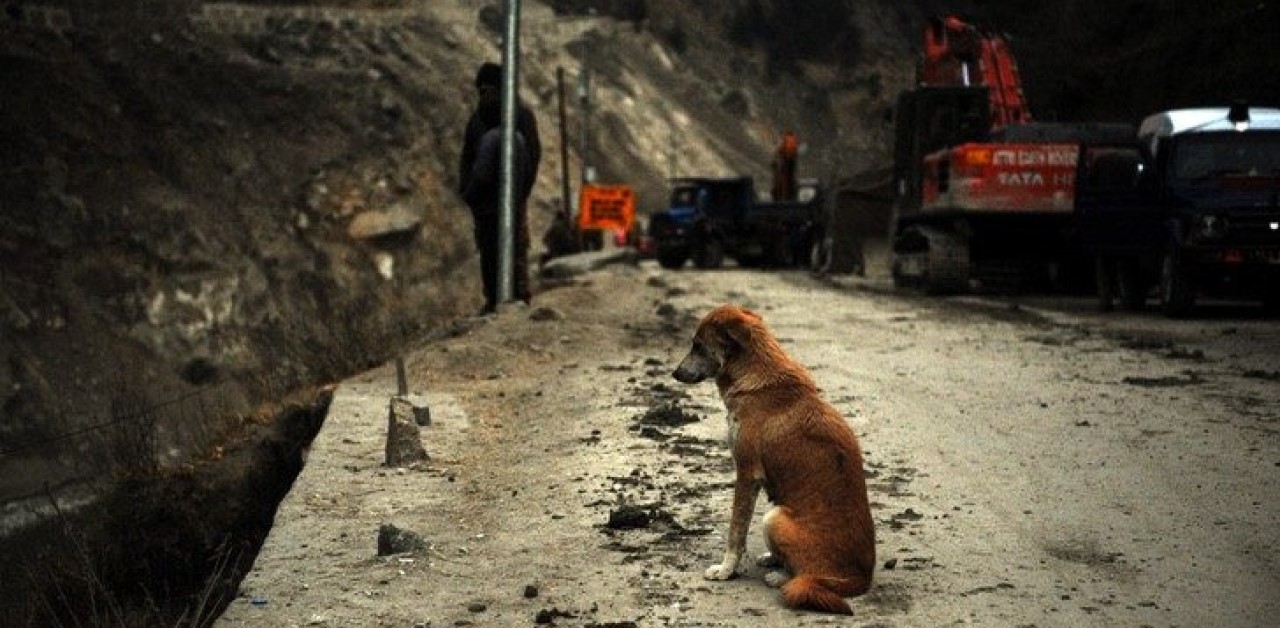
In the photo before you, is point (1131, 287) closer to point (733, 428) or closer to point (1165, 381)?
point (1165, 381)

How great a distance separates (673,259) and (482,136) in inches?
1039

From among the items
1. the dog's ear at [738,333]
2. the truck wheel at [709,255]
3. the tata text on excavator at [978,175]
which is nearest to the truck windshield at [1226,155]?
the tata text on excavator at [978,175]

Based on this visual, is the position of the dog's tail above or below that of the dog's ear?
below

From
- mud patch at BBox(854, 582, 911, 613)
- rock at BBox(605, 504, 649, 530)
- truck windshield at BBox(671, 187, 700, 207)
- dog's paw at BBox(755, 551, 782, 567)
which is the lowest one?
mud patch at BBox(854, 582, 911, 613)

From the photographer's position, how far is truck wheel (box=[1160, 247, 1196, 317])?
68.0ft

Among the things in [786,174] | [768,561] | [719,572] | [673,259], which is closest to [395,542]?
[719,572]

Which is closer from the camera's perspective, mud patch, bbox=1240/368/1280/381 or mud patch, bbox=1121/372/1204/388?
mud patch, bbox=1121/372/1204/388

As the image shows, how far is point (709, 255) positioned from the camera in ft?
150

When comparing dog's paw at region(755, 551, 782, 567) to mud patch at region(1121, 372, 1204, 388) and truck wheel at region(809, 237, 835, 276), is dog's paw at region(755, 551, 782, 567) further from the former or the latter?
truck wheel at region(809, 237, 835, 276)

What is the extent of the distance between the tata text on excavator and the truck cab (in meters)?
3.59

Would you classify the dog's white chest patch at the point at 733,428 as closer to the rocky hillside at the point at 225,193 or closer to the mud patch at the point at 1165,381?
the mud patch at the point at 1165,381

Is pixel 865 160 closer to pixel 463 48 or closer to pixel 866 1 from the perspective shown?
pixel 866 1

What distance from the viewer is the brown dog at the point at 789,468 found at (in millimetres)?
6426

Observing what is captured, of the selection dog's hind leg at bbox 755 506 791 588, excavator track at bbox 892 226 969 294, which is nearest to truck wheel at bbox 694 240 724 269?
excavator track at bbox 892 226 969 294
